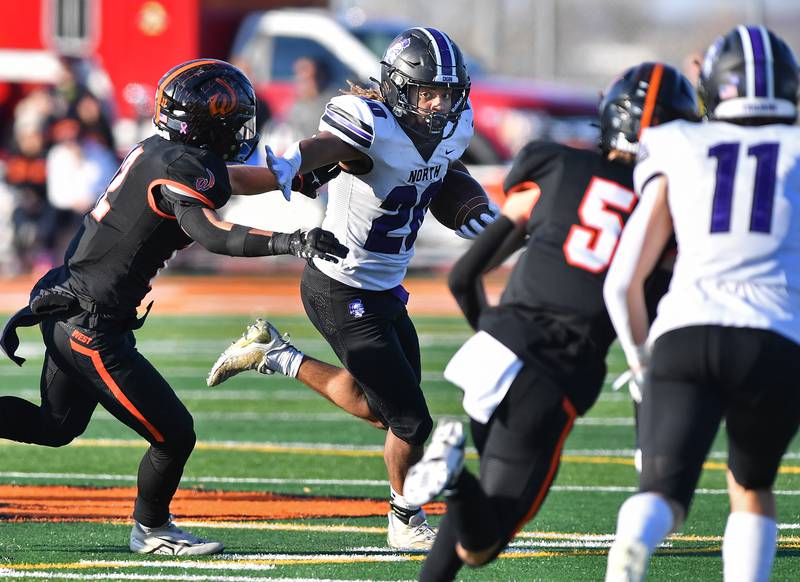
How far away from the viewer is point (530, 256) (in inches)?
162

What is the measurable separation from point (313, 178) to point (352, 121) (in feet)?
1.08

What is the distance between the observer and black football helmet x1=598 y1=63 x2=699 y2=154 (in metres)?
4.07

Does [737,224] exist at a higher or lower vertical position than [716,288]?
higher

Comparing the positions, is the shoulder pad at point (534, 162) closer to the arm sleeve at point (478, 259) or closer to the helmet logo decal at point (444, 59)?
the arm sleeve at point (478, 259)

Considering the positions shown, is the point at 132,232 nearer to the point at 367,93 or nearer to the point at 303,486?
the point at 367,93

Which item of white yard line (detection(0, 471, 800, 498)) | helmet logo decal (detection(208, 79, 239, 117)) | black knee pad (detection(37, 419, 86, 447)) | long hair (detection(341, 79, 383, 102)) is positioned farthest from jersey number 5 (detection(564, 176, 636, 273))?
white yard line (detection(0, 471, 800, 498))

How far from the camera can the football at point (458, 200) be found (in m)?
5.75

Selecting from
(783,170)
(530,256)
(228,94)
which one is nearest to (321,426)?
(228,94)

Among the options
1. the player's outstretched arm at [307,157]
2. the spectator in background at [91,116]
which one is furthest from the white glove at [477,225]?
the spectator in background at [91,116]

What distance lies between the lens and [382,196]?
5.53 m

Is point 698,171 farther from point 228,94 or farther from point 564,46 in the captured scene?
point 564,46

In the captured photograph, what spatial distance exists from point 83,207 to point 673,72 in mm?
12781

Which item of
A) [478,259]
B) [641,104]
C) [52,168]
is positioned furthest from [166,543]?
[52,168]

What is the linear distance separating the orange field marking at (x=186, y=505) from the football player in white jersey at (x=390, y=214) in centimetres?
55
